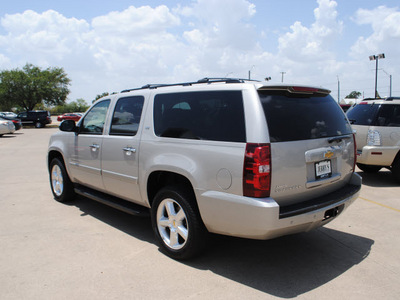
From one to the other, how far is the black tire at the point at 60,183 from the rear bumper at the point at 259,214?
3451mm

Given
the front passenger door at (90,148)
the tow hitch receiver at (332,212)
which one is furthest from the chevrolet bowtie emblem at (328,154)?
the front passenger door at (90,148)

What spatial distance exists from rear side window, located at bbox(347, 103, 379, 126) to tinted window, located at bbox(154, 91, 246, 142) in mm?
5163

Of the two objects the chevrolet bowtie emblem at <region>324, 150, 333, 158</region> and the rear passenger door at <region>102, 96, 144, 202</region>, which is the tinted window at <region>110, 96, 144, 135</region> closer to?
the rear passenger door at <region>102, 96, 144, 202</region>

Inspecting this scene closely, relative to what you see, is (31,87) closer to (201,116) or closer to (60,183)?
(60,183)

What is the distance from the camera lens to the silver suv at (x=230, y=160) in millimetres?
3078

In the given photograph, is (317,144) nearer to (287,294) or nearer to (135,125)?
(287,294)

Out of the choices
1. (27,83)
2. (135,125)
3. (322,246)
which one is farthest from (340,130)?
(27,83)

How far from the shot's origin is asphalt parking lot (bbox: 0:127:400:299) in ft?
10.4

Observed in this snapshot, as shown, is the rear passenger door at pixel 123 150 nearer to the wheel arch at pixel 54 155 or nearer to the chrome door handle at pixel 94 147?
the chrome door handle at pixel 94 147

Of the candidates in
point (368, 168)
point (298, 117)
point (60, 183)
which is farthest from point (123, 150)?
point (368, 168)

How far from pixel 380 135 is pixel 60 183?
6416mm

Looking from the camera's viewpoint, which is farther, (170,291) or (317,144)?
(317,144)

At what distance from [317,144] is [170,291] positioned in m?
1.99

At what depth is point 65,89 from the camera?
46.3m
